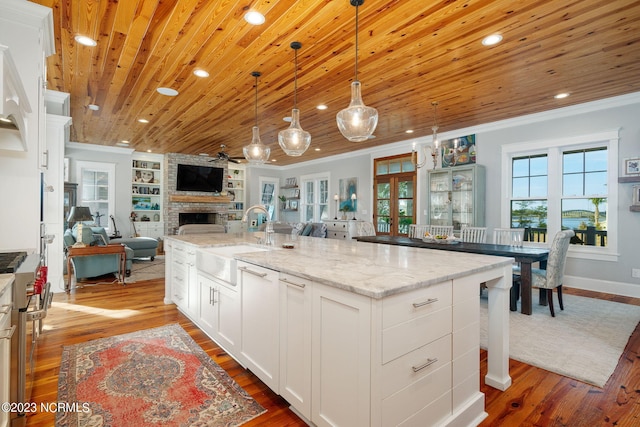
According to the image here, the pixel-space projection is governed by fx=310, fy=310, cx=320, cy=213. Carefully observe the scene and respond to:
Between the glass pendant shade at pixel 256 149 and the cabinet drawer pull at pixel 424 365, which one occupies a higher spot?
the glass pendant shade at pixel 256 149

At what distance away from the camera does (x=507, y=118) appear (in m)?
5.14

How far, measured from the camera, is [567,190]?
479 cm

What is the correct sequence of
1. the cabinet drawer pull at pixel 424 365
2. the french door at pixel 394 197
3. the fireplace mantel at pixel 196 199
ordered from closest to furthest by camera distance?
the cabinet drawer pull at pixel 424 365
the french door at pixel 394 197
the fireplace mantel at pixel 196 199

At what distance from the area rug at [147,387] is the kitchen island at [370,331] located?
0.80 feet

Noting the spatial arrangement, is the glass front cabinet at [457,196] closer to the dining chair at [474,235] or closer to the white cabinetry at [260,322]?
the dining chair at [474,235]

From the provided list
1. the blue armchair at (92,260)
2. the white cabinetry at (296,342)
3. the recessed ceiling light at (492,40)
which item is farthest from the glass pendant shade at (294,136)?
the blue armchair at (92,260)

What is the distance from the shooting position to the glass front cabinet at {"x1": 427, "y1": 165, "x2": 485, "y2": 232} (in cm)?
545

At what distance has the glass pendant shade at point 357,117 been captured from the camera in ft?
7.63

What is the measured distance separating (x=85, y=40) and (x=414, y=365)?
3669 mm

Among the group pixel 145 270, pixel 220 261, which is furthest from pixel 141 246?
pixel 220 261

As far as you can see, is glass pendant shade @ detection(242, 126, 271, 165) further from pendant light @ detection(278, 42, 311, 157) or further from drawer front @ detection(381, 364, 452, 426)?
drawer front @ detection(381, 364, 452, 426)

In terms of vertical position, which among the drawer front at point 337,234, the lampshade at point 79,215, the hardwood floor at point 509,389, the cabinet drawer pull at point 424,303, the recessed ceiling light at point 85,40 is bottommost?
the hardwood floor at point 509,389

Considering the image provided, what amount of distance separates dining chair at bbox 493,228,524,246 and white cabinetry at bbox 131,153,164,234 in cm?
836

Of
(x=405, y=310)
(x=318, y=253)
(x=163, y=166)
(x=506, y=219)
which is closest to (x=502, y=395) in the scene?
(x=405, y=310)
